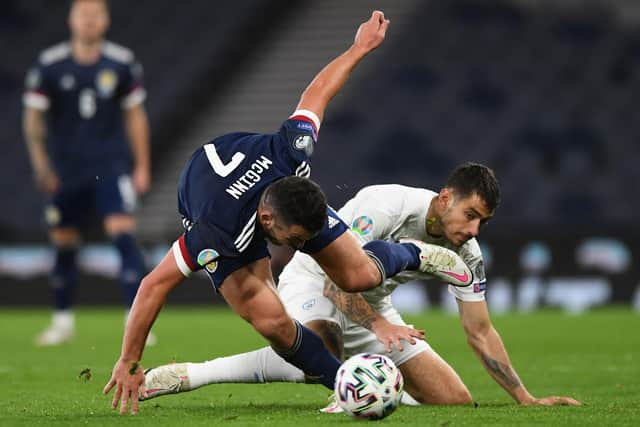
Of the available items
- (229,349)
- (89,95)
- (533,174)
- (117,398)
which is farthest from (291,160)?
(533,174)

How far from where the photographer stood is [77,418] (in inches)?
184

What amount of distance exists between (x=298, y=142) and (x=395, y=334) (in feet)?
2.75

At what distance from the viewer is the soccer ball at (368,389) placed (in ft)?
14.8

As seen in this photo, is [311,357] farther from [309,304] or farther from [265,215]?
[265,215]

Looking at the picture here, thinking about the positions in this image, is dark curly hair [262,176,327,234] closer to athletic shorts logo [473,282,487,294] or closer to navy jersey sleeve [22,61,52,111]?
athletic shorts logo [473,282,487,294]

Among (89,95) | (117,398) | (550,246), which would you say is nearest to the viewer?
(117,398)

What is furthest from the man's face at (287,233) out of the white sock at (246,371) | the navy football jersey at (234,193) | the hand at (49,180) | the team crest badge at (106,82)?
the hand at (49,180)

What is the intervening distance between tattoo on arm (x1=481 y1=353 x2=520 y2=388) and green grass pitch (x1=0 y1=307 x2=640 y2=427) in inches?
3.8

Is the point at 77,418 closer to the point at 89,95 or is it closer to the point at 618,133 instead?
the point at 89,95

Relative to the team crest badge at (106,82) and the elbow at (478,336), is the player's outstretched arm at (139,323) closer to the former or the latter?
the elbow at (478,336)

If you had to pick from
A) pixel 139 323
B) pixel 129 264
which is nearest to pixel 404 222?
pixel 139 323

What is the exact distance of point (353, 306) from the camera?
5191 millimetres

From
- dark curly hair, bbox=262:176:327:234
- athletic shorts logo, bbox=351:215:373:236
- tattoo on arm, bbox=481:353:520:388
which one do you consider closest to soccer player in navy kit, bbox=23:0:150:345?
athletic shorts logo, bbox=351:215:373:236

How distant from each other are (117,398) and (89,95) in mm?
4633
